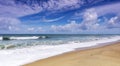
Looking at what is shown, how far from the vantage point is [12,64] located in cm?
487

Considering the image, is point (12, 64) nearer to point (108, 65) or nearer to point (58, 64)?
point (58, 64)

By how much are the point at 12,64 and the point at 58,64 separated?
1.16 m

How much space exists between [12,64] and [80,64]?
1.71 meters

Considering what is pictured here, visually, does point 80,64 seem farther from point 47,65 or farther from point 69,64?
point 47,65

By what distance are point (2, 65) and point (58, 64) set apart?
54.4 inches

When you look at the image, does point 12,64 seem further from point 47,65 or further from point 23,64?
point 47,65

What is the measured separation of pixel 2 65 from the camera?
477cm

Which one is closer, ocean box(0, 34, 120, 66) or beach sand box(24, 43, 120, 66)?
beach sand box(24, 43, 120, 66)

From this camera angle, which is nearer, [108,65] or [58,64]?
[108,65]

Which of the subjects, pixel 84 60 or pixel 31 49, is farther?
pixel 31 49

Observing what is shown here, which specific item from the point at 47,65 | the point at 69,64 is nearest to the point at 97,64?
the point at 69,64

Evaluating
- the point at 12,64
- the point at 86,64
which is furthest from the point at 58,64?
the point at 12,64

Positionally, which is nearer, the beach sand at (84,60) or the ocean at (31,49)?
the beach sand at (84,60)

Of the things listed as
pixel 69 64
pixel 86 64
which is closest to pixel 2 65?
pixel 69 64
